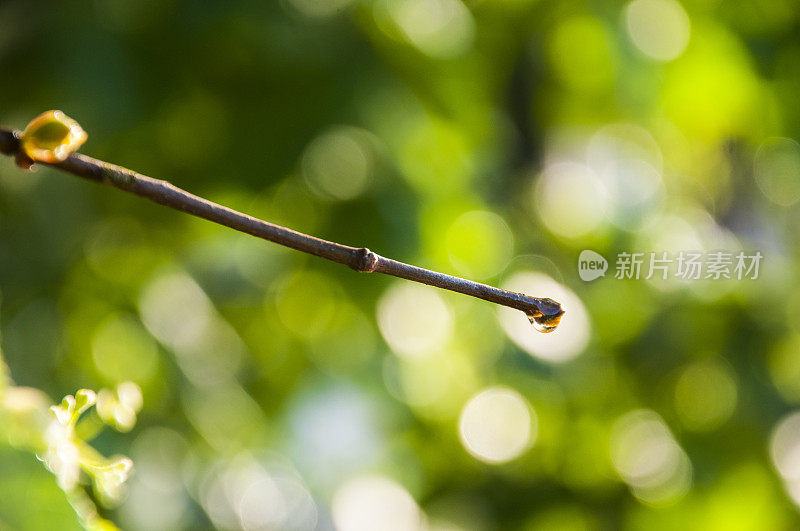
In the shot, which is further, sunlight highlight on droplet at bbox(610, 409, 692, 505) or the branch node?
sunlight highlight on droplet at bbox(610, 409, 692, 505)

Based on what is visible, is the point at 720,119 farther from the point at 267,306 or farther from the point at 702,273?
the point at 267,306

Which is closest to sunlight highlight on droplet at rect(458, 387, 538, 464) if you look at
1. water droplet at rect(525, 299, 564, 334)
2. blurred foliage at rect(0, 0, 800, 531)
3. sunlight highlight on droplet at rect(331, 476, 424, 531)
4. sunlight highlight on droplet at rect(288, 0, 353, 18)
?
blurred foliage at rect(0, 0, 800, 531)

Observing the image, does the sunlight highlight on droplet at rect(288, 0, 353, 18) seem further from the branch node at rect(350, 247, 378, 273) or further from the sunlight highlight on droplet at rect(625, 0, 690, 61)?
the branch node at rect(350, 247, 378, 273)

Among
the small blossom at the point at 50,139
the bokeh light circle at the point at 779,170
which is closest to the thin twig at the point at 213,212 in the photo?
the small blossom at the point at 50,139

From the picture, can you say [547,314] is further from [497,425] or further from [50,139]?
[497,425]

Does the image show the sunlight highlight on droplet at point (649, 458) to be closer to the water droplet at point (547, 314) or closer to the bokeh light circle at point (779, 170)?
the bokeh light circle at point (779, 170)

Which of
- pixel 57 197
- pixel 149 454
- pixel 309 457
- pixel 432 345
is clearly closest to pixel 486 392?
pixel 432 345
